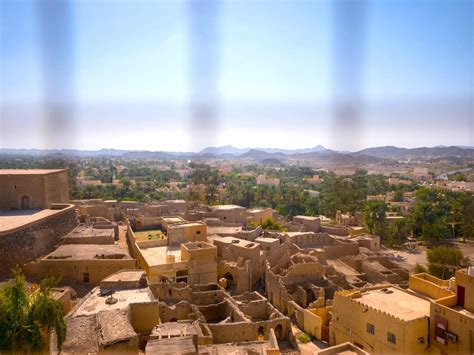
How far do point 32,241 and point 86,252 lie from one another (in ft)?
7.51

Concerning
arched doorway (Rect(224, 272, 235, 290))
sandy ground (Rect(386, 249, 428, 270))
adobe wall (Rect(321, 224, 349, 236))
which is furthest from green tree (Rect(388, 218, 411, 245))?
arched doorway (Rect(224, 272, 235, 290))

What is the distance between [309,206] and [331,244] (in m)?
21.4

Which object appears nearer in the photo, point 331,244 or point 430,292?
point 430,292

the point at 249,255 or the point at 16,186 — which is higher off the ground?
the point at 16,186

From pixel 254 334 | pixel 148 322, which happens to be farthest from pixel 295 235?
pixel 148 322

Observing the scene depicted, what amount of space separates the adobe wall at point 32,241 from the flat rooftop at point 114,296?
16.1ft

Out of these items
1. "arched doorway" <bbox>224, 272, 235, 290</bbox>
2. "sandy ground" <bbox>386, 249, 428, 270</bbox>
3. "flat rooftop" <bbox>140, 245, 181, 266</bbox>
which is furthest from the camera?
"sandy ground" <bbox>386, 249, 428, 270</bbox>

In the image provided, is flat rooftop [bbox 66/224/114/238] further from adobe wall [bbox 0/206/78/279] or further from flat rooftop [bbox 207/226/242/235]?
flat rooftop [bbox 207/226/242/235]

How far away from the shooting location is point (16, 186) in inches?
852

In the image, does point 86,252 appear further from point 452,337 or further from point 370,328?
point 452,337

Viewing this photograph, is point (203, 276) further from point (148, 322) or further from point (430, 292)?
point (430, 292)

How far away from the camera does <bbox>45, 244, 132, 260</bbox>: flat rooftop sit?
16984mm

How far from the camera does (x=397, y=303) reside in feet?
46.9

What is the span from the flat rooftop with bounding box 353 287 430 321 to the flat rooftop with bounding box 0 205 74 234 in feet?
45.9
